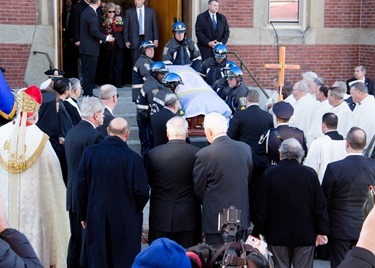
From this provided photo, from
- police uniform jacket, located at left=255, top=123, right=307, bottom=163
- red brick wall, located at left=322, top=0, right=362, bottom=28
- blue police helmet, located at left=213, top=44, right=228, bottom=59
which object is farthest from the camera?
red brick wall, located at left=322, top=0, right=362, bottom=28

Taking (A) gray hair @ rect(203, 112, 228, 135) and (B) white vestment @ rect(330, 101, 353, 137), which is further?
(B) white vestment @ rect(330, 101, 353, 137)

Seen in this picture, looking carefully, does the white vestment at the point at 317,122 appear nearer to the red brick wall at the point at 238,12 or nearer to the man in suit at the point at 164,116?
the man in suit at the point at 164,116

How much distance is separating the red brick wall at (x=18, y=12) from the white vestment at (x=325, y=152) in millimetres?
8086

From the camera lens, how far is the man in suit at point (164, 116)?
1088cm

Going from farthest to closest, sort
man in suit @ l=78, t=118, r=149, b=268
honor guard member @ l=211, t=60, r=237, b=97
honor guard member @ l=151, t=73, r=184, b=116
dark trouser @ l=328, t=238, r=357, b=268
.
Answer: honor guard member @ l=211, t=60, r=237, b=97
honor guard member @ l=151, t=73, r=184, b=116
dark trouser @ l=328, t=238, r=357, b=268
man in suit @ l=78, t=118, r=149, b=268

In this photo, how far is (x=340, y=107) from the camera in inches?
453

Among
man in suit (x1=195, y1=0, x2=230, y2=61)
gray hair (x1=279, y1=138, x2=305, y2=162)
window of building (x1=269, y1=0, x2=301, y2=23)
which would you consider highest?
window of building (x1=269, y1=0, x2=301, y2=23)

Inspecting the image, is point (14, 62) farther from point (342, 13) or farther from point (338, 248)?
point (338, 248)

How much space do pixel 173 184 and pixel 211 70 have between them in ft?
22.3

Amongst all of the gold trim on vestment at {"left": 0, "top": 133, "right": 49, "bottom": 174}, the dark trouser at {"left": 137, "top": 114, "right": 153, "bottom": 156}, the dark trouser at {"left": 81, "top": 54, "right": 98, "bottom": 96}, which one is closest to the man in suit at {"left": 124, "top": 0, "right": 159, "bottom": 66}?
the dark trouser at {"left": 81, "top": 54, "right": 98, "bottom": 96}

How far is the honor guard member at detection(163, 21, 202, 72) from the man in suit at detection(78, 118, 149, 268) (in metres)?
7.25

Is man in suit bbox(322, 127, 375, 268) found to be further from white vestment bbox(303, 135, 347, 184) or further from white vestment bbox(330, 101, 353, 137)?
white vestment bbox(330, 101, 353, 137)

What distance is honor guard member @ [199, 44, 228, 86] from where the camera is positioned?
580 inches

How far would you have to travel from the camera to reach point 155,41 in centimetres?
1639
